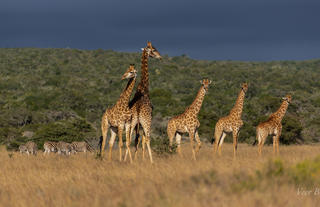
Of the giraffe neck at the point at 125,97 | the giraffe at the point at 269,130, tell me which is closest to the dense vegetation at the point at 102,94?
the giraffe neck at the point at 125,97

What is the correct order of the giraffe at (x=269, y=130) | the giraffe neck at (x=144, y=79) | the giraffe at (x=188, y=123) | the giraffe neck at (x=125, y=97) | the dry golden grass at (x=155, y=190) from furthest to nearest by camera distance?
the giraffe at (x=269, y=130) < the giraffe at (x=188, y=123) < the giraffe neck at (x=144, y=79) < the giraffe neck at (x=125, y=97) < the dry golden grass at (x=155, y=190)

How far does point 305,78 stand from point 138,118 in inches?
2746

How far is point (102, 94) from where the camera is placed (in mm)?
59938

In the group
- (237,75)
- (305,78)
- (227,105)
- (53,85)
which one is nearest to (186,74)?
(237,75)

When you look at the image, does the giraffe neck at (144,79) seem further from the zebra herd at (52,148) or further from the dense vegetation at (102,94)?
the zebra herd at (52,148)

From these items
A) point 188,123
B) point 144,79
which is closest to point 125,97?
point 144,79

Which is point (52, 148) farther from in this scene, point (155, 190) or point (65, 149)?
point (155, 190)

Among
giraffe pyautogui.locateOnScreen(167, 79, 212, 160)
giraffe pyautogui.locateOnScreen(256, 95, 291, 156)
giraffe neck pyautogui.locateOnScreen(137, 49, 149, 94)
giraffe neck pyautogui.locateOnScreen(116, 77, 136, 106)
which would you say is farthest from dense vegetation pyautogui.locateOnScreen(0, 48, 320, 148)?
giraffe pyautogui.locateOnScreen(256, 95, 291, 156)

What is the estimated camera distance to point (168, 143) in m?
15.8

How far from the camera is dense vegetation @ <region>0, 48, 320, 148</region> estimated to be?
102ft

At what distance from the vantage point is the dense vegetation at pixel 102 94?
30.9 m

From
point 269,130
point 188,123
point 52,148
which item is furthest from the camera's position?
point 52,148

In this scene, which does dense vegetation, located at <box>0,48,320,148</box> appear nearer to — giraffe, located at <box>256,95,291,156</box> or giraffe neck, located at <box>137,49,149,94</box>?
giraffe neck, located at <box>137,49,149,94</box>

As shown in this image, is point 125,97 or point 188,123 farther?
point 188,123
